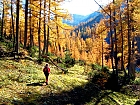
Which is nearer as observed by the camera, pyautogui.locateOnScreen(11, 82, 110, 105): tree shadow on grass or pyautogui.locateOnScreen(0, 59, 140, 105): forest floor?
pyautogui.locateOnScreen(11, 82, 110, 105): tree shadow on grass

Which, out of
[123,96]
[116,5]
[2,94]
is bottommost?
[123,96]

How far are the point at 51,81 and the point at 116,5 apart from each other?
10930 mm

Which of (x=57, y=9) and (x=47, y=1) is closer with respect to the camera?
(x=47, y=1)

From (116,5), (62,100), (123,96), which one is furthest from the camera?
(116,5)

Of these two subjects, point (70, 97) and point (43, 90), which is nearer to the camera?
point (43, 90)

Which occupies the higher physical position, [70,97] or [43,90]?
[43,90]

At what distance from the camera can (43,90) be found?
16.5 metres

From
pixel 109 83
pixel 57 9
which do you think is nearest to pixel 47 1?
pixel 57 9

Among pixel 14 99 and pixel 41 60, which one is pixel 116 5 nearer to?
pixel 41 60

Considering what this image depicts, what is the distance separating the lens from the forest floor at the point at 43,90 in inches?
581

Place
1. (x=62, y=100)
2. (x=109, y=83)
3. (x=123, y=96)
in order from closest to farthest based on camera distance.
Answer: (x=62, y=100)
(x=123, y=96)
(x=109, y=83)

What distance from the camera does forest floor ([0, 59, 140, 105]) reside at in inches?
581

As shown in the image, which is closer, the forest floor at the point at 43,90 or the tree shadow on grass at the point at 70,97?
the tree shadow on grass at the point at 70,97

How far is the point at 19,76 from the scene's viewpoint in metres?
18.1
